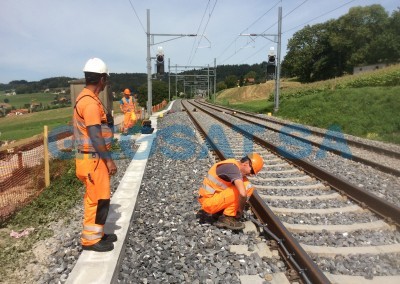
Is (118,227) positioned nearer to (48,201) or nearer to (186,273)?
(186,273)

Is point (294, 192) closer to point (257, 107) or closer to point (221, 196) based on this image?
point (221, 196)

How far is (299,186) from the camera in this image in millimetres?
6496

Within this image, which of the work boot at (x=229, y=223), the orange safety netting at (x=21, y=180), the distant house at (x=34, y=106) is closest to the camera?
the work boot at (x=229, y=223)

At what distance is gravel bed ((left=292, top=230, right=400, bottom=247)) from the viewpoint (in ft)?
13.6

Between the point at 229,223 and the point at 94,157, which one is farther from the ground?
the point at 94,157

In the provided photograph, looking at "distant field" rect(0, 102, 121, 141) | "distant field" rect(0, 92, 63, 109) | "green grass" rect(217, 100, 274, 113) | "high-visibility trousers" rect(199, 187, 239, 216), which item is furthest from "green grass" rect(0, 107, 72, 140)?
"distant field" rect(0, 92, 63, 109)

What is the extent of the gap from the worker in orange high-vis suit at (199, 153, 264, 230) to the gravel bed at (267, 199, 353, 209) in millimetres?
902

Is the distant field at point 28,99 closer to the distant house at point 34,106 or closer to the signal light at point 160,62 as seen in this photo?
the distant house at point 34,106

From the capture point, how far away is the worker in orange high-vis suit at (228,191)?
4.59 meters

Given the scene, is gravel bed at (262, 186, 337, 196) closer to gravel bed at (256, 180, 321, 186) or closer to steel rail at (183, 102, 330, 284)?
gravel bed at (256, 180, 321, 186)

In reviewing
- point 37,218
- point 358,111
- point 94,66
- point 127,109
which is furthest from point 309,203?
point 358,111

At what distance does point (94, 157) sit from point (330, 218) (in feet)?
10.4

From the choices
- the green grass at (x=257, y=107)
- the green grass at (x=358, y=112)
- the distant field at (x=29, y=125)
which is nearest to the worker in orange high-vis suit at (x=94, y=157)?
the green grass at (x=358, y=112)

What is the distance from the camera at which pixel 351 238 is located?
427 centimetres
